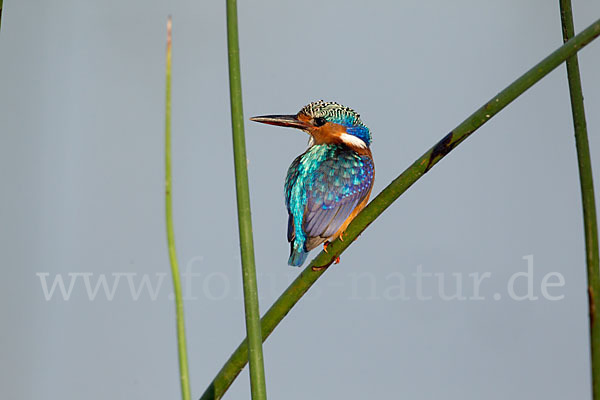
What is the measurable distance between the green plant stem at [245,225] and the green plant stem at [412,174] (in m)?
0.17

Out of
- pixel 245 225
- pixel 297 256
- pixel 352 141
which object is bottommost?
pixel 297 256

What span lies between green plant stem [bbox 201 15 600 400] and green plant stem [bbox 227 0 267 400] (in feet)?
0.55

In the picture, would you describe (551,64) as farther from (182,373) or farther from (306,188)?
(306,188)

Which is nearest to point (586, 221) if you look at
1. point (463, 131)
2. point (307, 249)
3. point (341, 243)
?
point (463, 131)

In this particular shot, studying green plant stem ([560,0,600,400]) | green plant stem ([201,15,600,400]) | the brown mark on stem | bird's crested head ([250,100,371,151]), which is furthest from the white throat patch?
green plant stem ([560,0,600,400])

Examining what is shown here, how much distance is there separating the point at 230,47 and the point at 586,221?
A: 1.02 ft

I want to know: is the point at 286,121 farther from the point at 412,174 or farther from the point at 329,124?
the point at 412,174

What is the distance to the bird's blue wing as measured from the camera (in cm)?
147

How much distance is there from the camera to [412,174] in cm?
74

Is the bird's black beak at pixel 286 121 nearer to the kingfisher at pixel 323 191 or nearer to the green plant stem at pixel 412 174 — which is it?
the kingfisher at pixel 323 191

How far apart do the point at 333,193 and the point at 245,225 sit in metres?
0.99

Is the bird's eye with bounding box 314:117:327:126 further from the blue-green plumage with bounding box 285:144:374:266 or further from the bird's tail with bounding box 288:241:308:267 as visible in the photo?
the bird's tail with bounding box 288:241:308:267

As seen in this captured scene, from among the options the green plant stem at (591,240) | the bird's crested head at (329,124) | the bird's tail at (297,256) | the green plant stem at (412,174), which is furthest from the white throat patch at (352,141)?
the green plant stem at (591,240)

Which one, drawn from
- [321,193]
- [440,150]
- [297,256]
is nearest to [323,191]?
[321,193]
